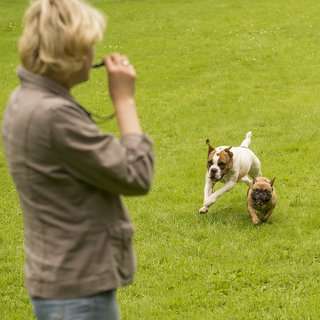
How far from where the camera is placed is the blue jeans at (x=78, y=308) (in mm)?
3152

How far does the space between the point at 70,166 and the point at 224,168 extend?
6745mm

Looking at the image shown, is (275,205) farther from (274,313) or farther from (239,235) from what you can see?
(274,313)

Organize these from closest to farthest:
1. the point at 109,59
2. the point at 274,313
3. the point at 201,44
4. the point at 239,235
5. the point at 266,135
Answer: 1. the point at 109,59
2. the point at 274,313
3. the point at 239,235
4. the point at 266,135
5. the point at 201,44

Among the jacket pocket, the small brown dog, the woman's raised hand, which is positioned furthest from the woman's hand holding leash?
the small brown dog

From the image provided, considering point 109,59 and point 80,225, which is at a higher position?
point 109,59

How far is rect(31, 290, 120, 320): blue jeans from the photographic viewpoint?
3152mm

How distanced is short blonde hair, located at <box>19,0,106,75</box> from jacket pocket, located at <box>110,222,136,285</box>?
0.64m

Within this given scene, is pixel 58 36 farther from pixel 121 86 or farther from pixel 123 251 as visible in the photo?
pixel 123 251

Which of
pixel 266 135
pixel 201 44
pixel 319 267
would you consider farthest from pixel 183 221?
pixel 201 44

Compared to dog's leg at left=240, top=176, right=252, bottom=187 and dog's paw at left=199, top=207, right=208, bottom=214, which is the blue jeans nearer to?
dog's paw at left=199, top=207, right=208, bottom=214

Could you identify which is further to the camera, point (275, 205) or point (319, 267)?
point (275, 205)

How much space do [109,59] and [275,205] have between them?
21.8 ft

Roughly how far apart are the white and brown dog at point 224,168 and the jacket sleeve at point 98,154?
6.53m

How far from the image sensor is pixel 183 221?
9.57m
